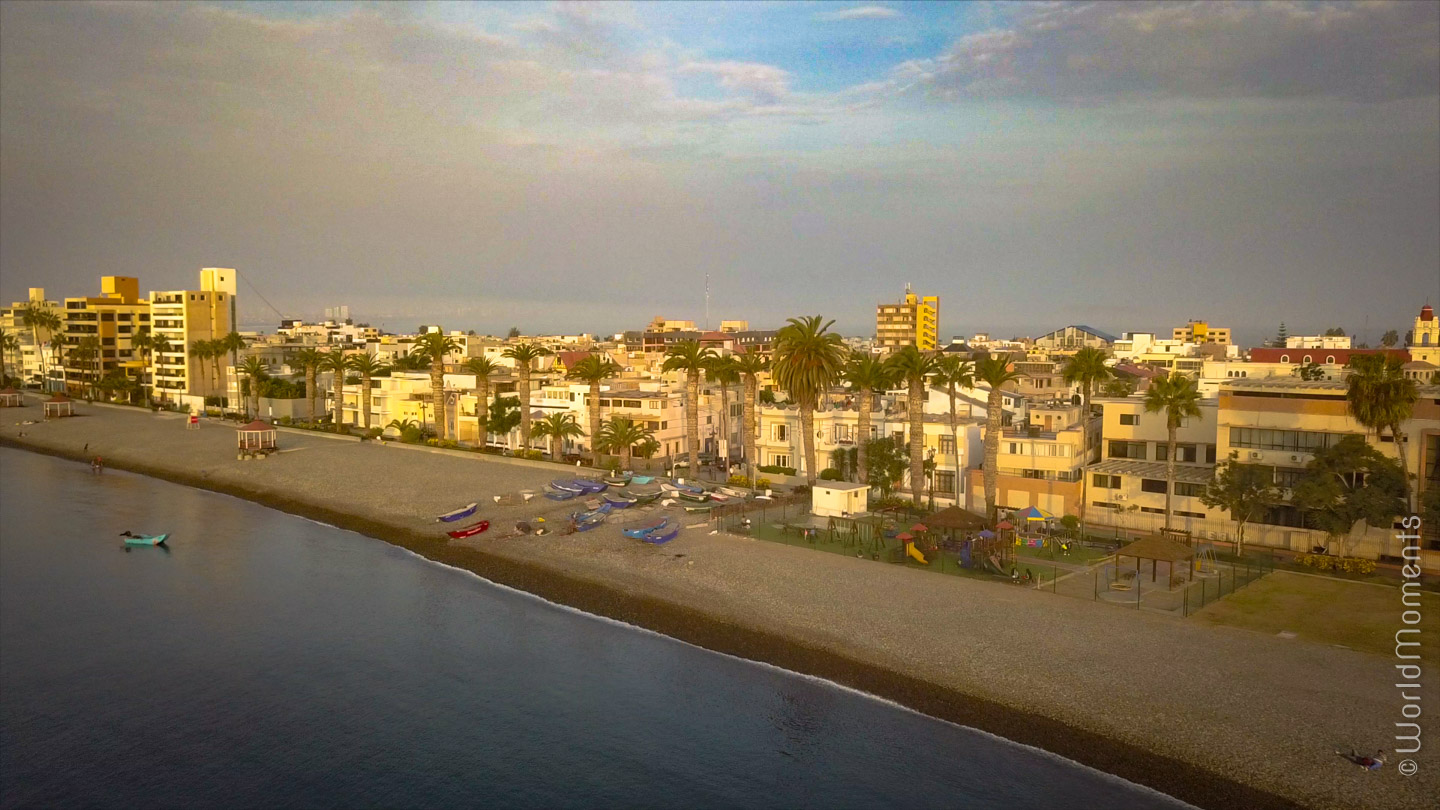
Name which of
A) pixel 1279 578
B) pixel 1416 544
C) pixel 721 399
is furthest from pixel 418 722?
pixel 721 399

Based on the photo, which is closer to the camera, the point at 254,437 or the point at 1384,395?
the point at 1384,395

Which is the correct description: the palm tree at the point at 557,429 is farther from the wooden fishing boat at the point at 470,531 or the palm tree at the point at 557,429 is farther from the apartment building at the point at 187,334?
the apartment building at the point at 187,334

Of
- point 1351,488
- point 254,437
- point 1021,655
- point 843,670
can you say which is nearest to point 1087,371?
point 1351,488

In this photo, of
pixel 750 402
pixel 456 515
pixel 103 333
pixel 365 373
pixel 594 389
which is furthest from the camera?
pixel 103 333

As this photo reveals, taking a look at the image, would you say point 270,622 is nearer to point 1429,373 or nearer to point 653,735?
point 653,735

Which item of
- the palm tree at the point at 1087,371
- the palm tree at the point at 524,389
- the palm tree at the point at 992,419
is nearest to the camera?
the palm tree at the point at 992,419

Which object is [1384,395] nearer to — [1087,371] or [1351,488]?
[1351,488]

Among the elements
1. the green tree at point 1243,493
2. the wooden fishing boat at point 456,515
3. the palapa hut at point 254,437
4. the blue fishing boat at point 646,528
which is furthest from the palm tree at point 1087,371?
the palapa hut at point 254,437
